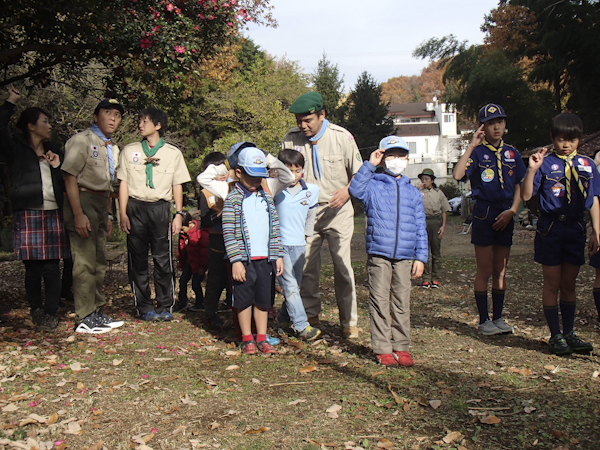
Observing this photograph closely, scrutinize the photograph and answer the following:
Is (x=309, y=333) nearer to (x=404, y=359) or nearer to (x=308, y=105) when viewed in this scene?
(x=404, y=359)

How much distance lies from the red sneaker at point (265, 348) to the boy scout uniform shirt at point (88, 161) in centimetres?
243

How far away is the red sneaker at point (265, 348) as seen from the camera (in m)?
5.20

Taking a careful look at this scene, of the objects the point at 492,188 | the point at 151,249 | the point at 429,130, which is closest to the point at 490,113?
the point at 492,188

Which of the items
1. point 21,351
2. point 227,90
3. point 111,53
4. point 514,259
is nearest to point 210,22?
point 111,53

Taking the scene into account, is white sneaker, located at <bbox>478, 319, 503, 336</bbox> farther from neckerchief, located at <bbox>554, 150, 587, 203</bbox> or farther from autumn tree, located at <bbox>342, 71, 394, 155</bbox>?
Answer: autumn tree, located at <bbox>342, 71, 394, 155</bbox>

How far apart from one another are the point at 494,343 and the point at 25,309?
578 centimetres

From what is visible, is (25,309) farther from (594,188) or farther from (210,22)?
(594,188)

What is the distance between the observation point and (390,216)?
15.9ft

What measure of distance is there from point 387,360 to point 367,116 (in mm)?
46357

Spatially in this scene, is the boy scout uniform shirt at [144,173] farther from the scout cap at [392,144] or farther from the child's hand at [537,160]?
the child's hand at [537,160]

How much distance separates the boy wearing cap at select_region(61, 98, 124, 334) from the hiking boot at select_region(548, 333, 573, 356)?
4353 mm

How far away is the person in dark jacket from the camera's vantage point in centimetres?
586

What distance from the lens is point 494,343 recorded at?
5578 millimetres

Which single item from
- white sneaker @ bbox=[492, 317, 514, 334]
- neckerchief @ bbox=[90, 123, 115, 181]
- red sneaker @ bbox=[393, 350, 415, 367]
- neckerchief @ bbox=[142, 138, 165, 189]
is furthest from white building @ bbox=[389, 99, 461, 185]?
red sneaker @ bbox=[393, 350, 415, 367]
